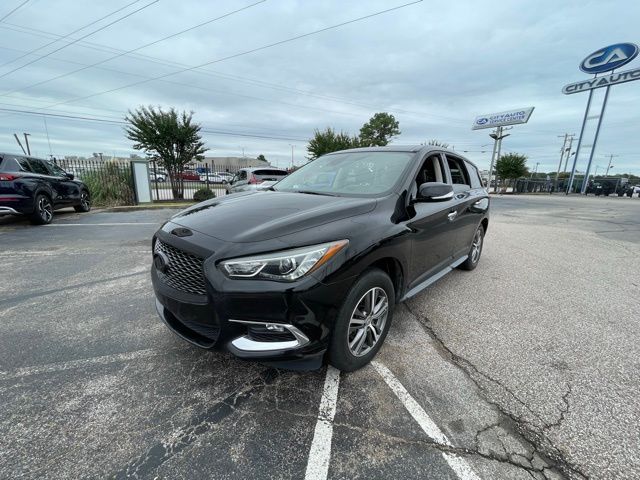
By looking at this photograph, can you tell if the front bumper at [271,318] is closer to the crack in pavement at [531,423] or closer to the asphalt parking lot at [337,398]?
the asphalt parking lot at [337,398]

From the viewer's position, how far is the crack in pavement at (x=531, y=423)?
1.64m

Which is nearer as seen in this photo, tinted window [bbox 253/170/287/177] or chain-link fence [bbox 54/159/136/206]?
chain-link fence [bbox 54/159/136/206]

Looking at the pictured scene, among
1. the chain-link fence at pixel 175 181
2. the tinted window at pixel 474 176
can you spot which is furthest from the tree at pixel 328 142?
the tinted window at pixel 474 176

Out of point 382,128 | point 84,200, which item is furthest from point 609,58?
point 84,200

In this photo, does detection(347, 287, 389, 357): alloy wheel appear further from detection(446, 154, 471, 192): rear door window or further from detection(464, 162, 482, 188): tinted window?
detection(464, 162, 482, 188): tinted window

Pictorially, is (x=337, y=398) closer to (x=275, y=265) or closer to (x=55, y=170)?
(x=275, y=265)

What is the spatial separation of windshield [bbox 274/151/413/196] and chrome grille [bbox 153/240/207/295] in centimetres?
139

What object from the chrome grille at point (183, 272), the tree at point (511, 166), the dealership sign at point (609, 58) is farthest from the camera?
the tree at point (511, 166)

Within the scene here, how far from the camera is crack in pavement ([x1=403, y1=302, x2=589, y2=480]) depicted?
164 centimetres

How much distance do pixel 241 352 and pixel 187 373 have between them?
2.52 feet

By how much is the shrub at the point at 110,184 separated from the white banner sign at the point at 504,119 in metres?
37.4

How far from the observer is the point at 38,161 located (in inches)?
325

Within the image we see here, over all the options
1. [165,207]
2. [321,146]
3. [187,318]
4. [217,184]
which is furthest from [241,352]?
[321,146]

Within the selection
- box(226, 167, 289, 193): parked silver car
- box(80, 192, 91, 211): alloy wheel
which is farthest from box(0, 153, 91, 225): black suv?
box(226, 167, 289, 193): parked silver car
